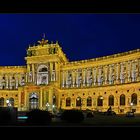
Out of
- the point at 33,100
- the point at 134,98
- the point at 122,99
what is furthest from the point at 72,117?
the point at 33,100

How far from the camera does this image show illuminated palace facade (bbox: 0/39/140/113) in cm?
6769

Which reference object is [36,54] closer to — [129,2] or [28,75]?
[28,75]

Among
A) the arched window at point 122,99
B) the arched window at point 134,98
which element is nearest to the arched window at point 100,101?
the arched window at point 122,99

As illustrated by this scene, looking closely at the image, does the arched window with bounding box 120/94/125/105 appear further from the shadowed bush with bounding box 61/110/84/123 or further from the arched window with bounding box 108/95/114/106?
the shadowed bush with bounding box 61/110/84/123

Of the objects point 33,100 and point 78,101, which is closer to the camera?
point 33,100

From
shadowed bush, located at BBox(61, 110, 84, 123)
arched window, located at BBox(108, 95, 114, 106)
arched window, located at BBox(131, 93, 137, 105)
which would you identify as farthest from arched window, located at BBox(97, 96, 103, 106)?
shadowed bush, located at BBox(61, 110, 84, 123)

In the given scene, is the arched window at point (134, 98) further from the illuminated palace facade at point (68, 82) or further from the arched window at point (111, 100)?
the arched window at point (111, 100)

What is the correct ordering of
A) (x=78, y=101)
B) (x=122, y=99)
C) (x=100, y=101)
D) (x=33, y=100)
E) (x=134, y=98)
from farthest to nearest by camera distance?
(x=78, y=101)
(x=33, y=100)
(x=100, y=101)
(x=122, y=99)
(x=134, y=98)

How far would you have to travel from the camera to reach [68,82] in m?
79.9

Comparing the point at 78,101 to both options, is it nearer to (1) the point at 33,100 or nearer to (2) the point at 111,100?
(2) the point at 111,100

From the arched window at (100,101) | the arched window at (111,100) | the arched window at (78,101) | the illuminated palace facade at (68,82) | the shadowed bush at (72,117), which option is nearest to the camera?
the shadowed bush at (72,117)

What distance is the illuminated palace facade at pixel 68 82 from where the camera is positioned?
67.7m

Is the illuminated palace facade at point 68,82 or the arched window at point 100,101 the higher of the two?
the illuminated palace facade at point 68,82

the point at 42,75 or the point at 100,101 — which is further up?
the point at 42,75
